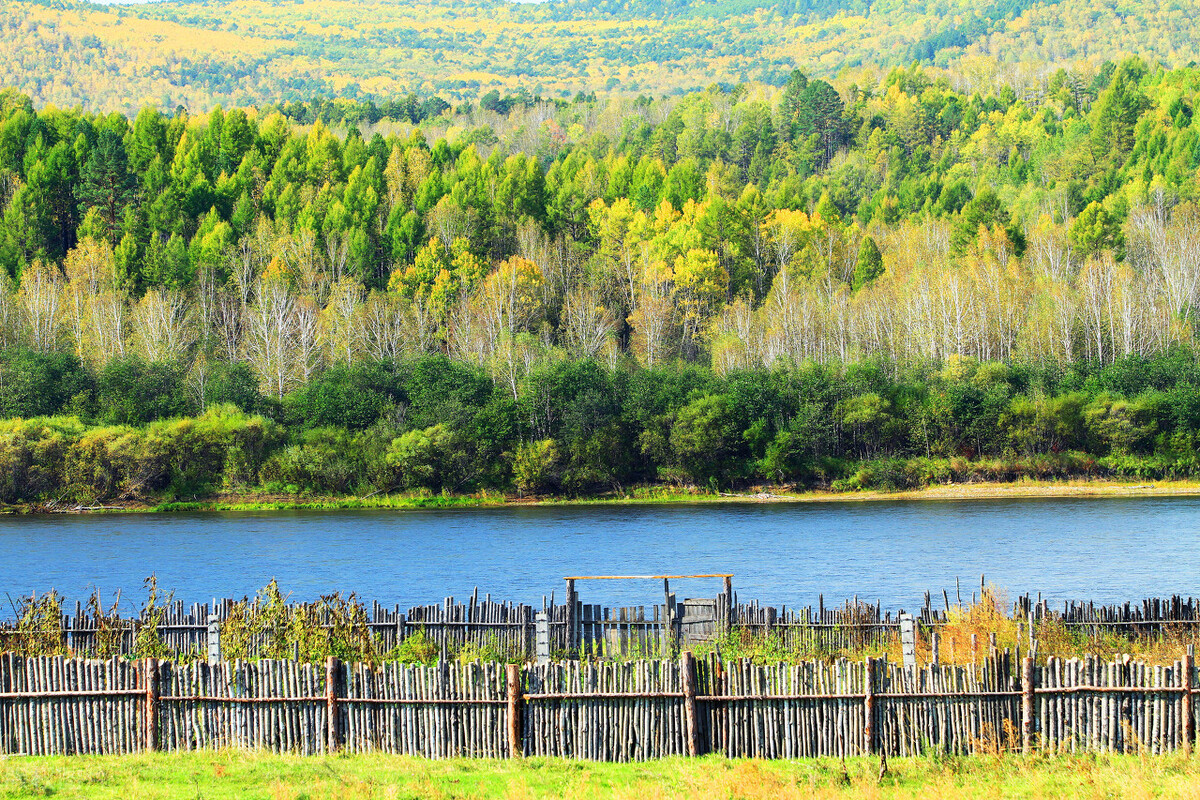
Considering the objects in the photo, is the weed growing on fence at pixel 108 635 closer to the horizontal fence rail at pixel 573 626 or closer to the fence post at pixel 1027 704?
the horizontal fence rail at pixel 573 626

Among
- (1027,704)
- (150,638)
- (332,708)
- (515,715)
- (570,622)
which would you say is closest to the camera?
(1027,704)

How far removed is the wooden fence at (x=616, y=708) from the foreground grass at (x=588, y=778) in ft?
1.10

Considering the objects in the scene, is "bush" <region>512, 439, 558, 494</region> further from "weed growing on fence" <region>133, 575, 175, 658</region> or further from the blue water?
"weed growing on fence" <region>133, 575, 175, 658</region>

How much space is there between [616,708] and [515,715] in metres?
1.26

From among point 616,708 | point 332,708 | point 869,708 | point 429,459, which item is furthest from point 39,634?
point 429,459

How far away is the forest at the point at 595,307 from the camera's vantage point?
7975cm

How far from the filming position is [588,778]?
1462 cm

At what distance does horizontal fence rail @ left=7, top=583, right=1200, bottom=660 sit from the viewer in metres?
21.7

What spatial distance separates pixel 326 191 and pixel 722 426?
66.8 metres

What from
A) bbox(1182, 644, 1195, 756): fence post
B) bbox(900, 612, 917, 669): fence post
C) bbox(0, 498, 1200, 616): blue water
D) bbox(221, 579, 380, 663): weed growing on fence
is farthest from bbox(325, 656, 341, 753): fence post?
bbox(0, 498, 1200, 616): blue water

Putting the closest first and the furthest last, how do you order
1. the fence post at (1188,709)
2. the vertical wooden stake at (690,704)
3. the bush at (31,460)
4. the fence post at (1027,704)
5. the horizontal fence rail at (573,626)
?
the fence post at (1188,709)
the fence post at (1027,704)
the vertical wooden stake at (690,704)
the horizontal fence rail at (573,626)
the bush at (31,460)

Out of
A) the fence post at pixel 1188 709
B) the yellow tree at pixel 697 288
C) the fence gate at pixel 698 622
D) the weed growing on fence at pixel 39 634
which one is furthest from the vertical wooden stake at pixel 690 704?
the yellow tree at pixel 697 288

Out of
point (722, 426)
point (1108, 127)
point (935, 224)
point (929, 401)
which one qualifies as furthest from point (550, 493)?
point (1108, 127)

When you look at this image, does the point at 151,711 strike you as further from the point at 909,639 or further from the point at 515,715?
the point at 909,639
